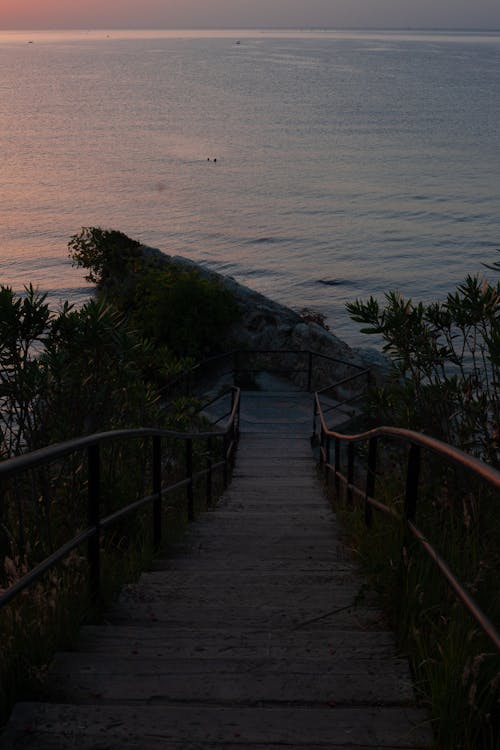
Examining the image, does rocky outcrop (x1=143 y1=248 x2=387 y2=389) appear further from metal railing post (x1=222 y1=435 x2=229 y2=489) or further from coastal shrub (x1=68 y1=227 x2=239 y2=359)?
metal railing post (x1=222 y1=435 x2=229 y2=489)

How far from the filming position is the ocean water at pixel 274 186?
3991 centimetres

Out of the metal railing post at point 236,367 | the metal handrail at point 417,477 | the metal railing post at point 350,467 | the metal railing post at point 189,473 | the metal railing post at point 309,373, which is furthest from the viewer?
the metal railing post at point 236,367

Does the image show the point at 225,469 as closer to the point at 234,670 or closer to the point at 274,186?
the point at 234,670

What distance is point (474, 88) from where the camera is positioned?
139m

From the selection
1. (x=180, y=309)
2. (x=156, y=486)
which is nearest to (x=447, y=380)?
(x=156, y=486)

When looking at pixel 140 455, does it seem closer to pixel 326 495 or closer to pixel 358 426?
pixel 326 495

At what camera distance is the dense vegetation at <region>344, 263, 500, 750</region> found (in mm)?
2666

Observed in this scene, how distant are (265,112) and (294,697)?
112 meters

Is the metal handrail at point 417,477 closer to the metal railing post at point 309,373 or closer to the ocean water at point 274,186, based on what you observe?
the metal railing post at point 309,373

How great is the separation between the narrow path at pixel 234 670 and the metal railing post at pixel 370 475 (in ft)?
1.02

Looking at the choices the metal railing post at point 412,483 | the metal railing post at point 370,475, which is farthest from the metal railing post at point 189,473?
the metal railing post at point 412,483

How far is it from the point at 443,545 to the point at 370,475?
1.48m

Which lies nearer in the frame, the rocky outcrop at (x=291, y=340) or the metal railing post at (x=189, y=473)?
the metal railing post at (x=189, y=473)

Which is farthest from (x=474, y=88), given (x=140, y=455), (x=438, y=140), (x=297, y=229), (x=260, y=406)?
(x=140, y=455)
